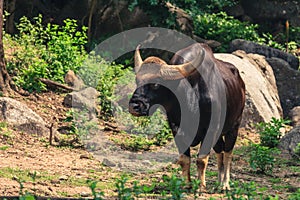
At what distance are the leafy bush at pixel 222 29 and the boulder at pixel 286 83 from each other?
6.95 ft

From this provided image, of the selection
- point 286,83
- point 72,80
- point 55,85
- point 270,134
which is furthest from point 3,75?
point 286,83

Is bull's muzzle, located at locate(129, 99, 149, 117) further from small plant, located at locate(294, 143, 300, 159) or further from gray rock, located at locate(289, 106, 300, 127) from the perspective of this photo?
gray rock, located at locate(289, 106, 300, 127)

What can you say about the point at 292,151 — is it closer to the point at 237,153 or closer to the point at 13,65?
the point at 237,153

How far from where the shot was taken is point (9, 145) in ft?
33.0

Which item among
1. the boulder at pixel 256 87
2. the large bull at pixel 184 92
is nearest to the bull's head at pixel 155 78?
the large bull at pixel 184 92

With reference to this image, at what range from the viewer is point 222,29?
17.8m

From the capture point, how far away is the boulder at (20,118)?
1073 cm

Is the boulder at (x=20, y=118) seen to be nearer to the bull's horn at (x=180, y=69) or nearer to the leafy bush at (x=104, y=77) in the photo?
the leafy bush at (x=104, y=77)

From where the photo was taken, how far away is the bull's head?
8.23 metres

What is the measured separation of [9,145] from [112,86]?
10.3 feet

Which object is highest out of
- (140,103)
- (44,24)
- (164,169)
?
(44,24)

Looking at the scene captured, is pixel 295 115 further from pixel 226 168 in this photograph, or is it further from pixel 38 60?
pixel 226 168

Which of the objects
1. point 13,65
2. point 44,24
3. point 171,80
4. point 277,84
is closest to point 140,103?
point 171,80

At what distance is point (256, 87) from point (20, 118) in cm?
499
